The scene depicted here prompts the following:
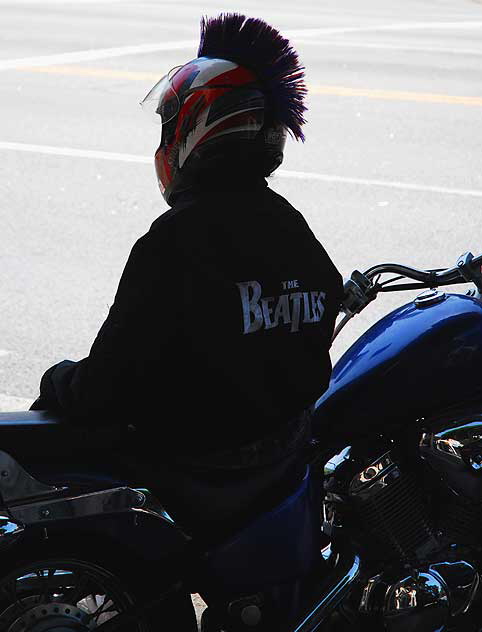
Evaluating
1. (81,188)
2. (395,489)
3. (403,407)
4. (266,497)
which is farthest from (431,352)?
(81,188)

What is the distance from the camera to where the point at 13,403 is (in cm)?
485

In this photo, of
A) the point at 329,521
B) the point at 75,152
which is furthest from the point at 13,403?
the point at 75,152

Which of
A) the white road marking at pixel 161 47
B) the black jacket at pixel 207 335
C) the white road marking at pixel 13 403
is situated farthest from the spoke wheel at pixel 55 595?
the white road marking at pixel 161 47

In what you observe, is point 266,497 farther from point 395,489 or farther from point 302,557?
point 395,489

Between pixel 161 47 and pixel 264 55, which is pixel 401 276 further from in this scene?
pixel 161 47

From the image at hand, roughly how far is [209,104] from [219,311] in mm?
504

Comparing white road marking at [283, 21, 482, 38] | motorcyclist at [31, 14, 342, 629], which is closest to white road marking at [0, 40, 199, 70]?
white road marking at [283, 21, 482, 38]

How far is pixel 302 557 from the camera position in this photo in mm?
2770

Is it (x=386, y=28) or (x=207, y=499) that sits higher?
(x=386, y=28)

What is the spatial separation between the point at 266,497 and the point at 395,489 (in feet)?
1.20

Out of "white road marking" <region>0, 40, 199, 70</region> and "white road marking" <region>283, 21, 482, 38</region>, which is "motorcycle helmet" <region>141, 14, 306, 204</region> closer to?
"white road marking" <region>0, 40, 199, 70</region>

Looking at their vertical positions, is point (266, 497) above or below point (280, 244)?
below

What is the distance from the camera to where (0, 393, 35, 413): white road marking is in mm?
4793

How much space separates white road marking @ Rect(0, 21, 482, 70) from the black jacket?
9359mm
